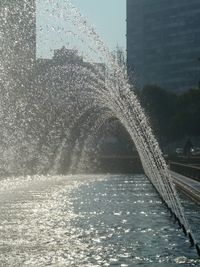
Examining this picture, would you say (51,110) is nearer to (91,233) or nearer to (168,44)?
(91,233)

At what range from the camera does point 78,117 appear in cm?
6712

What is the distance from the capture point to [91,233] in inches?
567

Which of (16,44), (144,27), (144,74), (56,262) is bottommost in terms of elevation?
(56,262)

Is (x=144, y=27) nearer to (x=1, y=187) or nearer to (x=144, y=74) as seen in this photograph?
(x=144, y=74)

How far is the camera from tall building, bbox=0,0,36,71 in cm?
5116

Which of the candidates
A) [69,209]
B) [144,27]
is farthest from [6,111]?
[144,27]

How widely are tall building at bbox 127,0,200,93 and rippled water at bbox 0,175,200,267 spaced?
134033 millimetres

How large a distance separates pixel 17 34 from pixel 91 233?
44.0 metres

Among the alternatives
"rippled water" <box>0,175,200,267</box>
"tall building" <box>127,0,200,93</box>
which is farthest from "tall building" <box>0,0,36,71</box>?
"tall building" <box>127,0,200,93</box>

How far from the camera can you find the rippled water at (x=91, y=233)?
37.2ft

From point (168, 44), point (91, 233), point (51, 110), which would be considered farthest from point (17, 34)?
point (168, 44)

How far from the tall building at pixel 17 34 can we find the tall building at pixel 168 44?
306 ft

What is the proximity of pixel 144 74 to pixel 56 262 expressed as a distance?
517 ft

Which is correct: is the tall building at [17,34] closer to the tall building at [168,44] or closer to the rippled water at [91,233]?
the rippled water at [91,233]
